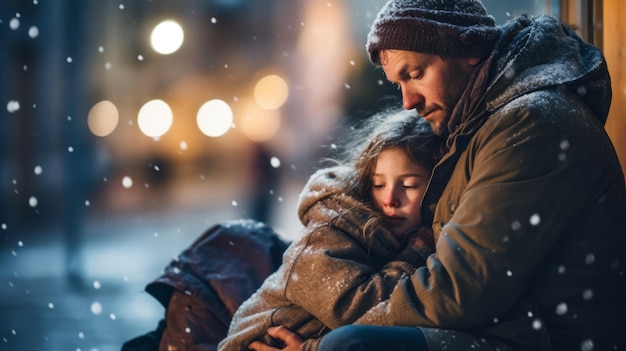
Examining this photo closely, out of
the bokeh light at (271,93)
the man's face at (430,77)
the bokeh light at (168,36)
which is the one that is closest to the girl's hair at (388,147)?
the man's face at (430,77)

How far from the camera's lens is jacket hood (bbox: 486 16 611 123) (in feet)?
9.08

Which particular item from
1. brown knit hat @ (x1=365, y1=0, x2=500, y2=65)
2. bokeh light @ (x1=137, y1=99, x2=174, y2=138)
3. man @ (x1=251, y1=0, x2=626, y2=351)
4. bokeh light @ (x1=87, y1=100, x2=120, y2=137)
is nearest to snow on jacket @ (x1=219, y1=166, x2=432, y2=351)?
man @ (x1=251, y1=0, x2=626, y2=351)

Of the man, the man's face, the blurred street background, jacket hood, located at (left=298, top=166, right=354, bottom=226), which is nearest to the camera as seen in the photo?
the man

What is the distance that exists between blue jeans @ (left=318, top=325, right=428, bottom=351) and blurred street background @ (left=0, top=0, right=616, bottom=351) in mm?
1954

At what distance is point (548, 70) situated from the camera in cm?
278

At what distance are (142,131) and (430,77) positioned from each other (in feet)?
70.9

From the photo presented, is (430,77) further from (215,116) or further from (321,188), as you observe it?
(215,116)

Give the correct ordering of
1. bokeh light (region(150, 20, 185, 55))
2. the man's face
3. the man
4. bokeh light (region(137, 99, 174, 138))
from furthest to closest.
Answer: bokeh light (region(137, 99, 174, 138)) < bokeh light (region(150, 20, 185, 55)) < the man's face < the man

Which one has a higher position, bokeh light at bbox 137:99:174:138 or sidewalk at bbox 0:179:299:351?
bokeh light at bbox 137:99:174:138

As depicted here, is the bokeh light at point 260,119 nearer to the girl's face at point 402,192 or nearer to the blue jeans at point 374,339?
the girl's face at point 402,192

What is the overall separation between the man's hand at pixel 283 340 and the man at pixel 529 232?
0.08 meters

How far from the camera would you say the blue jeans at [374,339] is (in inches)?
95.3

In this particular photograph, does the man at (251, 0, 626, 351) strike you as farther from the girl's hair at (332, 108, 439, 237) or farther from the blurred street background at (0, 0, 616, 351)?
the blurred street background at (0, 0, 616, 351)

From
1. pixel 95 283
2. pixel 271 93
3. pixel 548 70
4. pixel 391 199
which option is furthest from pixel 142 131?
pixel 548 70
